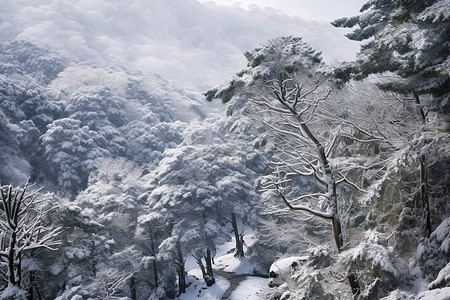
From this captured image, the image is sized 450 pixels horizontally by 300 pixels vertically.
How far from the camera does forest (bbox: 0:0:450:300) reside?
27.4ft

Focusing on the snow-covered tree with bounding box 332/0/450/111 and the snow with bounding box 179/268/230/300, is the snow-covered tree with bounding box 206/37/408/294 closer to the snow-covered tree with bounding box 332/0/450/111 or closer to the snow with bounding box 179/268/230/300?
the snow-covered tree with bounding box 332/0/450/111

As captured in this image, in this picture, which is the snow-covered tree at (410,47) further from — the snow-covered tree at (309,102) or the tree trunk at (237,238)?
the tree trunk at (237,238)

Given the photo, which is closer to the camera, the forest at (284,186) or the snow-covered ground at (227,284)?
the forest at (284,186)

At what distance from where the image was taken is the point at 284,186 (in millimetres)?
18453

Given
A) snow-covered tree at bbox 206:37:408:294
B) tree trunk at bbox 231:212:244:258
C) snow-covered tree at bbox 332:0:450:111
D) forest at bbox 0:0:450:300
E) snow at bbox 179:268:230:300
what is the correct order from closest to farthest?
snow-covered tree at bbox 332:0:450:111, forest at bbox 0:0:450:300, snow-covered tree at bbox 206:37:408:294, snow at bbox 179:268:230:300, tree trunk at bbox 231:212:244:258

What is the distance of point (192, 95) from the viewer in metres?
84.2

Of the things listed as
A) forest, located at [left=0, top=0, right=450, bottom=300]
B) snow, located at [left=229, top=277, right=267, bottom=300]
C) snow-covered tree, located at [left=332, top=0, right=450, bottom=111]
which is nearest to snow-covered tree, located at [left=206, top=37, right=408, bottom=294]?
forest, located at [left=0, top=0, right=450, bottom=300]

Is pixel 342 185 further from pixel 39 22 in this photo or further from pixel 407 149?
pixel 39 22

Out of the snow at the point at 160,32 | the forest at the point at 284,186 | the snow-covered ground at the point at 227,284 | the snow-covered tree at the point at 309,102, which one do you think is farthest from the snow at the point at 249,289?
the snow at the point at 160,32

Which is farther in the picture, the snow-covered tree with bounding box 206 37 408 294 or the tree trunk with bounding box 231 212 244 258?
the tree trunk with bounding box 231 212 244 258

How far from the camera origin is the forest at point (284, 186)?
8359mm

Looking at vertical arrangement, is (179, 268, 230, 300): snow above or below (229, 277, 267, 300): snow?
below

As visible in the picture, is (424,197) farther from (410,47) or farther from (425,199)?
(410,47)

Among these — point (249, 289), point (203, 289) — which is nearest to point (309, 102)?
point (249, 289)
